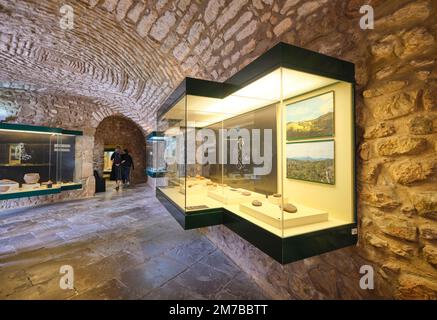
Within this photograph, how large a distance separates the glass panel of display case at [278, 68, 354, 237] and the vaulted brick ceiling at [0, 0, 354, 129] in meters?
0.73

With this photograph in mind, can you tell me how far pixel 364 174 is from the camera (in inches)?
56.2

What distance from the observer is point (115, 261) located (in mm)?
2926

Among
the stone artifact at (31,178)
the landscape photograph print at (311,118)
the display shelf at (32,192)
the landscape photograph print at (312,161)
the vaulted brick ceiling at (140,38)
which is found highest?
the vaulted brick ceiling at (140,38)

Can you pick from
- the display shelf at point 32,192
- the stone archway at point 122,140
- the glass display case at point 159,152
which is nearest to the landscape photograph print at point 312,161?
the glass display case at point 159,152

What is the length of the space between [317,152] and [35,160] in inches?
286

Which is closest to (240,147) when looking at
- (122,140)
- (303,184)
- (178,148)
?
(178,148)

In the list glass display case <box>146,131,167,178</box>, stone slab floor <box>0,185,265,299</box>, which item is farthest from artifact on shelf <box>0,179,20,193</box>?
glass display case <box>146,131,167,178</box>

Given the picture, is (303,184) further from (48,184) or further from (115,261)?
(48,184)

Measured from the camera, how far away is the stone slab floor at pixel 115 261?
2293 mm

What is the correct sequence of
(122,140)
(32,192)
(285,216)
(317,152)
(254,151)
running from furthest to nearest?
(122,140), (32,192), (254,151), (317,152), (285,216)

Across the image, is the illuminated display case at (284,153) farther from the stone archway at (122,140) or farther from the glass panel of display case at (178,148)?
the stone archway at (122,140)

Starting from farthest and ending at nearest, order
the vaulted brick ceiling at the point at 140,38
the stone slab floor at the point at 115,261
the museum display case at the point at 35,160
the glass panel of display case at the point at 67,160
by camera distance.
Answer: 1. the glass panel of display case at the point at 67,160
2. the museum display case at the point at 35,160
3. the vaulted brick ceiling at the point at 140,38
4. the stone slab floor at the point at 115,261

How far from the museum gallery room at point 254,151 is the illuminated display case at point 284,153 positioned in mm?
14

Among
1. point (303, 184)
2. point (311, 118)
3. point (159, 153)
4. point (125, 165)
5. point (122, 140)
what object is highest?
point (122, 140)
